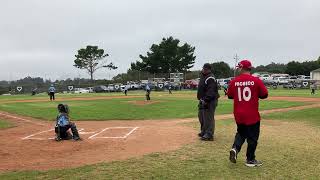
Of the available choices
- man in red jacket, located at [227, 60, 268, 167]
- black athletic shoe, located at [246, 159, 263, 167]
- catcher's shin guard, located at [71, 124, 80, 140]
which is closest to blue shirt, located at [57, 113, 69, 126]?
catcher's shin guard, located at [71, 124, 80, 140]

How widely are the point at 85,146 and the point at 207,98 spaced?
3259mm

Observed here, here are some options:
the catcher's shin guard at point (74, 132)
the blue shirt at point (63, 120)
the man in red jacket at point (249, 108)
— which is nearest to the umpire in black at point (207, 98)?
the man in red jacket at point (249, 108)

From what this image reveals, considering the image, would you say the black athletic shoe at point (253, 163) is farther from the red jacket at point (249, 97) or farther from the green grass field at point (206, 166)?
the red jacket at point (249, 97)

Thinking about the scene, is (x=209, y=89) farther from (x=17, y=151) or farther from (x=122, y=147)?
(x=17, y=151)

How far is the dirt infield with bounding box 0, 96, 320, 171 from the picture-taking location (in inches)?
354

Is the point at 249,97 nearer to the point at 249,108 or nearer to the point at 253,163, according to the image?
the point at 249,108

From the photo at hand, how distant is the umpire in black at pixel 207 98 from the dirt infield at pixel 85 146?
0.45 meters

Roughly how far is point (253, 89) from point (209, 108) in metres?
3.51

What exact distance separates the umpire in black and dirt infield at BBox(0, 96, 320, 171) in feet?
1.49

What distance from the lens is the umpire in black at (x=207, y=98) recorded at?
38.1 feet

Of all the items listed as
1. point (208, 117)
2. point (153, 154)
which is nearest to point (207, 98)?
point (208, 117)

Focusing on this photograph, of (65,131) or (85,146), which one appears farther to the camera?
(65,131)

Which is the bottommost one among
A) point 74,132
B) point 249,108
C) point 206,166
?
point 206,166

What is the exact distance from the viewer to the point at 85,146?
36.1 ft
